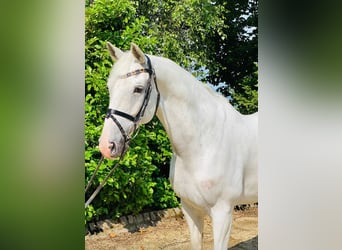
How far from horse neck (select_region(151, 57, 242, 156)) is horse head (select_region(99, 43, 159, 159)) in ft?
0.17

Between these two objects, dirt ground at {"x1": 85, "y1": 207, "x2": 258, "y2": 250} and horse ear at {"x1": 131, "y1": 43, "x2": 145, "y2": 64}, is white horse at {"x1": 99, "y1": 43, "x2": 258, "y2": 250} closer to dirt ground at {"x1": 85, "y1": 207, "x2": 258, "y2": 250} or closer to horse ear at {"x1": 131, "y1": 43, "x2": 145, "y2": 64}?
horse ear at {"x1": 131, "y1": 43, "x2": 145, "y2": 64}

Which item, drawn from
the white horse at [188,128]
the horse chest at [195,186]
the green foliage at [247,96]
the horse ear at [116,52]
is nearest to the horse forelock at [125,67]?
the white horse at [188,128]

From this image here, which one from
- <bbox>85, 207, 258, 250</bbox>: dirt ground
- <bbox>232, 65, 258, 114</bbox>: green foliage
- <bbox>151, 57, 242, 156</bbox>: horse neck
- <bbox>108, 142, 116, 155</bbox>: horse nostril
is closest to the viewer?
<bbox>108, 142, 116, 155</bbox>: horse nostril

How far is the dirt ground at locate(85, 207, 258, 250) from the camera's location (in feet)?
9.30

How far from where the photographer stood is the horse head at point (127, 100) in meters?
1.41

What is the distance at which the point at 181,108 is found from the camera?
1.53m

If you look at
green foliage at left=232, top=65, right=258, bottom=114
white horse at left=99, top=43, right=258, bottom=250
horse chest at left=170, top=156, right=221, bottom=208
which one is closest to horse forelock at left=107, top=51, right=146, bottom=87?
white horse at left=99, top=43, right=258, bottom=250

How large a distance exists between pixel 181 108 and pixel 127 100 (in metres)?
0.25

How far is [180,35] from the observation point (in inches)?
139

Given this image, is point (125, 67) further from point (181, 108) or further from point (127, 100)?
point (181, 108)

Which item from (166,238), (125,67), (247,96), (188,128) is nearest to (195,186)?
(188,128)

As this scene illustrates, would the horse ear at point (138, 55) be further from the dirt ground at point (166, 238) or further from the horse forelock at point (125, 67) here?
the dirt ground at point (166, 238)
